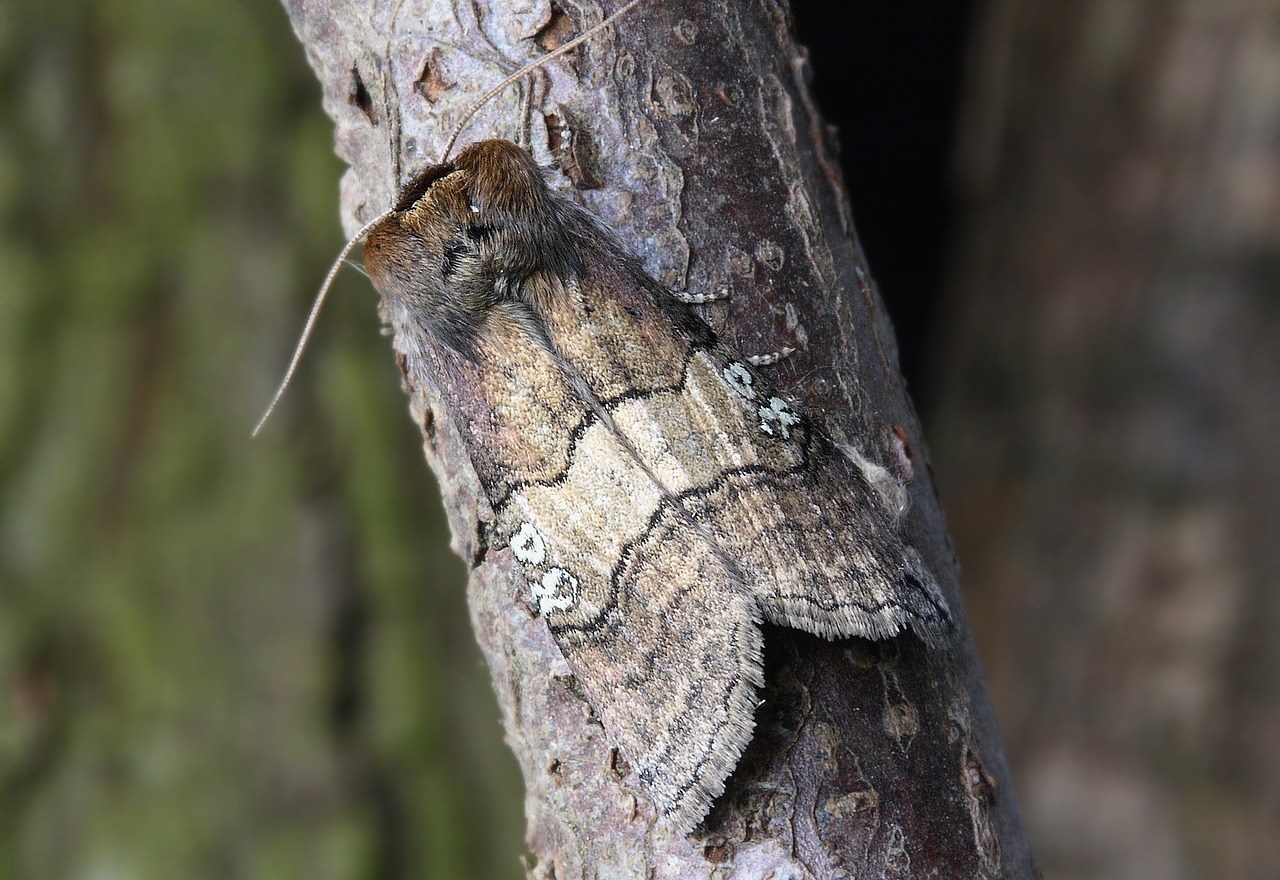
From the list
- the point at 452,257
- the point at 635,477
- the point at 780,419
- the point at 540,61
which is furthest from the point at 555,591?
the point at 540,61

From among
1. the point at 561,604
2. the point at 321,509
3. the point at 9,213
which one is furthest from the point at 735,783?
the point at 9,213

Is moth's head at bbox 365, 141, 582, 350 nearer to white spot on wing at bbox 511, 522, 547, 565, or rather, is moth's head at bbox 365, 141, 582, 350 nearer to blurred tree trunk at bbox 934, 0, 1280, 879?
white spot on wing at bbox 511, 522, 547, 565

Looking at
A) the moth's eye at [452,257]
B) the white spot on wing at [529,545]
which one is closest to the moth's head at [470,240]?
the moth's eye at [452,257]

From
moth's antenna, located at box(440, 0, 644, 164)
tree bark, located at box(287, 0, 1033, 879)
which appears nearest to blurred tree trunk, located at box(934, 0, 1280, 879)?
tree bark, located at box(287, 0, 1033, 879)

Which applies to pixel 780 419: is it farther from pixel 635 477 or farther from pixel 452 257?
pixel 452 257

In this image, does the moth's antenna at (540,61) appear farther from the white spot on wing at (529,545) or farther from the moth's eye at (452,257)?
the white spot on wing at (529,545)
